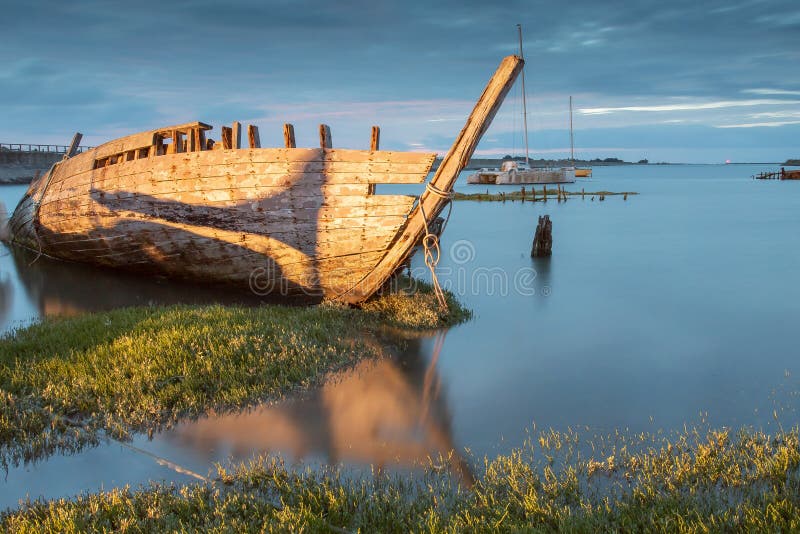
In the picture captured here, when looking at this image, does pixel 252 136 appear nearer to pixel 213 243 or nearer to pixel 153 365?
Result: pixel 213 243

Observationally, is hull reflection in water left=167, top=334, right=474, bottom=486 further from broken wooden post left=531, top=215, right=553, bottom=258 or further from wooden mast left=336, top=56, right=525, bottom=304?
broken wooden post left=531, top=215, right=553, bottom=258

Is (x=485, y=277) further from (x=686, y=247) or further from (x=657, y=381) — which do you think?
(x=686, y=247)

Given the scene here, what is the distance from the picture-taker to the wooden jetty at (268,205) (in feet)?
34.6

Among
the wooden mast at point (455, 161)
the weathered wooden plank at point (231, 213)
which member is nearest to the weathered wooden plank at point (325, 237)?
the weathered wooden plank at point (231, 213)

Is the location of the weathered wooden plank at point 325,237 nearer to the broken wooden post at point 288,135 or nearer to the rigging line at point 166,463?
the broken wooden post at point 288,135

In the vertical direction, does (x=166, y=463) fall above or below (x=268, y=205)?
below

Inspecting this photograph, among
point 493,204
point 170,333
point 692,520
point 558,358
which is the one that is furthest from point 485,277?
point 493,204

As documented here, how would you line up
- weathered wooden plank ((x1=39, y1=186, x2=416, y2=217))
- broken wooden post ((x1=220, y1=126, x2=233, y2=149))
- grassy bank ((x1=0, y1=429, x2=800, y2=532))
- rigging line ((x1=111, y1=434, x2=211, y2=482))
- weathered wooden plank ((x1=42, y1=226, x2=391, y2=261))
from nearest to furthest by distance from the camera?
1. grassy bank ((x1=0, y1=429, x2=800, y2=532))
2. rigging line ((x1=111, y1=434, x2=211, y2=482))
3. weathered wooden plank ((x1=39, y1=186, x2=416, y2=217))
4. weathered wooden plank ((x1=42, y1=226, x2=391, y2=261))
5. broken wooden post ((x1=220, y1=126, x2=233, y2=149))

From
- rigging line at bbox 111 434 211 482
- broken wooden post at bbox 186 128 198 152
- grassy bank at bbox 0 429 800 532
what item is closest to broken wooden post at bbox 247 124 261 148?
broken wooden post at bbox 186 128 198 152

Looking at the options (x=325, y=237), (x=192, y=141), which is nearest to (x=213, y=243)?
(x=192, y=141)

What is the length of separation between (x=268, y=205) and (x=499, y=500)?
7851 mm

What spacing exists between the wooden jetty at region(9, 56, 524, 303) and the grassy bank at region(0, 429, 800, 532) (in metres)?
5.68

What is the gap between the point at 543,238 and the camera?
20172mm

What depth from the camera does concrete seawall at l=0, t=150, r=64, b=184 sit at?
77.2m
